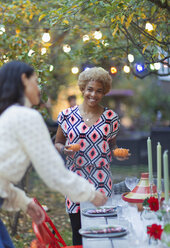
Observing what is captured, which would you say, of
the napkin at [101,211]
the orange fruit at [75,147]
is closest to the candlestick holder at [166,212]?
the napkin at [101,211]

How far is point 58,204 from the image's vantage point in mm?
8680

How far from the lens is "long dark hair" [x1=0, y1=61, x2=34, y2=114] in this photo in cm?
222

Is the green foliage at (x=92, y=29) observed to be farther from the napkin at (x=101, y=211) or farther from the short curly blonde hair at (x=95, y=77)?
the napkin at (x=101, y=211)

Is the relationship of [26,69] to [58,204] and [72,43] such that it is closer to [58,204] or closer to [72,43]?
[72,43]

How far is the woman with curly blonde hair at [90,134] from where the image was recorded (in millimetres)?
3590

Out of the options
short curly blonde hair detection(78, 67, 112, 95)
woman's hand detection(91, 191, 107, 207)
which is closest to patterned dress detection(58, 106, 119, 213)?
short curly blonde hair detection(78, 67, 112, 95)

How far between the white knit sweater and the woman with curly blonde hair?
1.34 m

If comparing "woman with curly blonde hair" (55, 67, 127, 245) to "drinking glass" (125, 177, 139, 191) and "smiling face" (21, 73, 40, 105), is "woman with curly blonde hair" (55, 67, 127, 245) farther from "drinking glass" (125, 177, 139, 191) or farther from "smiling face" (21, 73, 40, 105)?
"smiling face" (21, 73, 40, 105)

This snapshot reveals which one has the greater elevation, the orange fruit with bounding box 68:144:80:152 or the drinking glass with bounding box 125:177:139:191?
the orange fruit with bounding box 68:144:80:152

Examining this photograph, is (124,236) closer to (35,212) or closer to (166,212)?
(166,212)

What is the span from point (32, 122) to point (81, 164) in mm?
1568

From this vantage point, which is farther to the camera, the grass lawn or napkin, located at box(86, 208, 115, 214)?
the grass lawn

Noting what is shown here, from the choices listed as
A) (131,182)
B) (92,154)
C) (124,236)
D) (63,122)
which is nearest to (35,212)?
(124,236)

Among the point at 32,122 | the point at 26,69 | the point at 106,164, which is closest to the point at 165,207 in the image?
the point at 32,122
